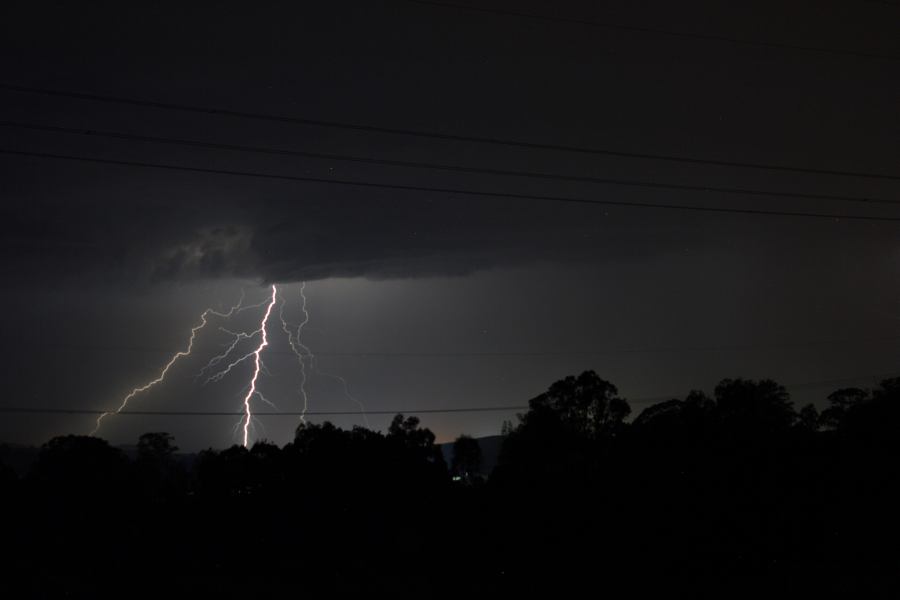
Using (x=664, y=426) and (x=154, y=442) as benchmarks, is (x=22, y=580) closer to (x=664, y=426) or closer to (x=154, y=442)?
(x=664, y=426)

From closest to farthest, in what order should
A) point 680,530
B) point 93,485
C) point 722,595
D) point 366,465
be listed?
1. point 722,595
2. point 680,530
3. point 366,465
4. point 93,485

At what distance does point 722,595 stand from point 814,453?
6.30 meters

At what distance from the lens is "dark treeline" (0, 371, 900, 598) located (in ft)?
76.2

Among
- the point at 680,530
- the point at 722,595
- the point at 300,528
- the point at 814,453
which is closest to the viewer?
the point at 722,595

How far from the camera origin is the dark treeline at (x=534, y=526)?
2322cm

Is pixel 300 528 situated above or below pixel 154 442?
below

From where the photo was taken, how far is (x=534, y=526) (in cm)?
2548

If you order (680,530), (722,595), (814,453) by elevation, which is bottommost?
(722,595)

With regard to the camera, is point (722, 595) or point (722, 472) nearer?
point (722, 595)

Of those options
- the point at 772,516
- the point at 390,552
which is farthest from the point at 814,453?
the point at 390,552

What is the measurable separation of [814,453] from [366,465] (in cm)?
1690

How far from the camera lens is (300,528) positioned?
30.1 meters

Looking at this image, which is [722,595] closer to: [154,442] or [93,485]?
[93,485]

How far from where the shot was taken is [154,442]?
308 ft
